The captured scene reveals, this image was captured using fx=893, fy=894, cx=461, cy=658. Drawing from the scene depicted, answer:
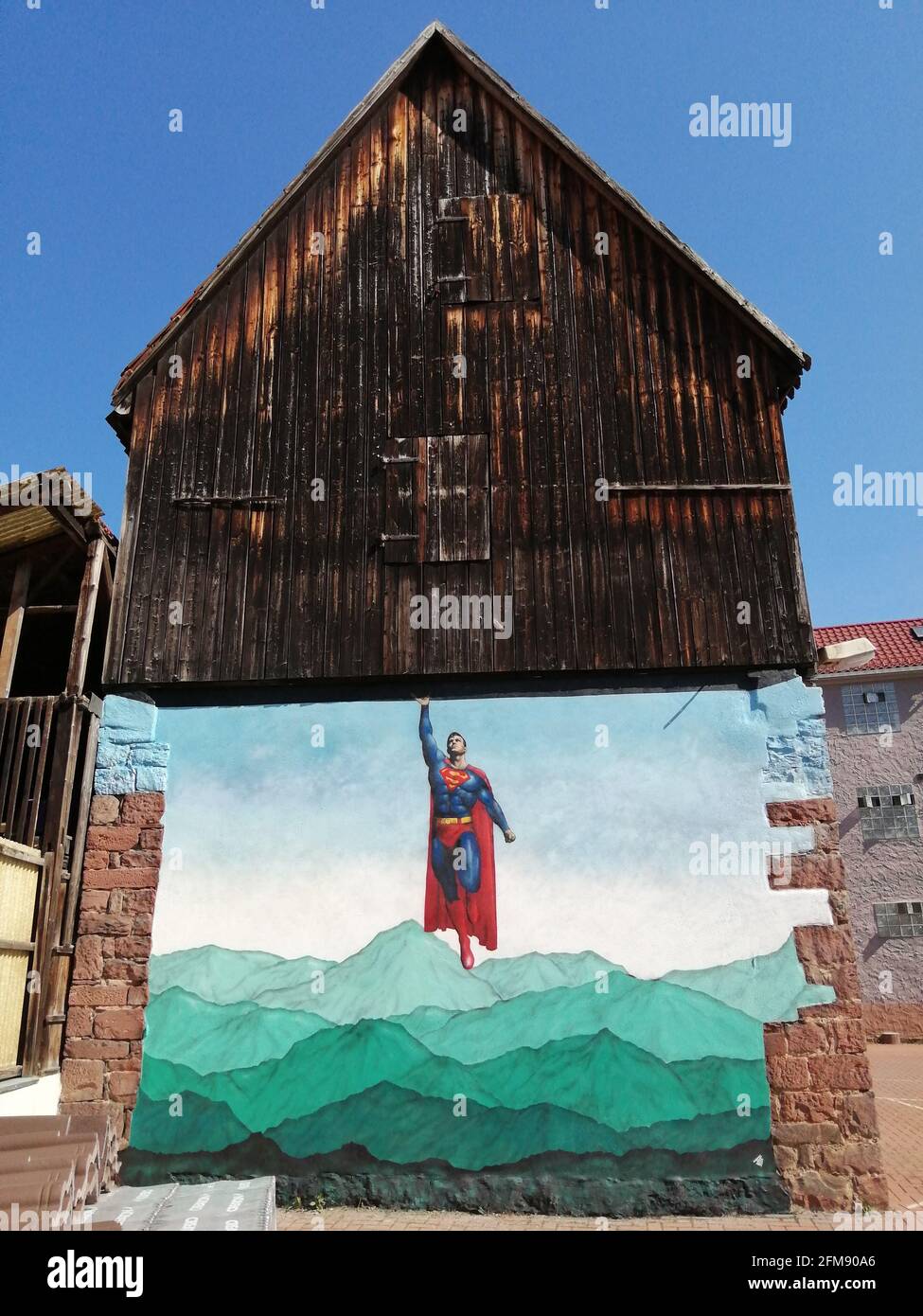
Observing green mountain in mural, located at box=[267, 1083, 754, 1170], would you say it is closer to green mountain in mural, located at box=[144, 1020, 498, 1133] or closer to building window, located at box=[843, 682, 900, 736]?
green mountain in mural, located at box=[144, 1020, 498, 1133]

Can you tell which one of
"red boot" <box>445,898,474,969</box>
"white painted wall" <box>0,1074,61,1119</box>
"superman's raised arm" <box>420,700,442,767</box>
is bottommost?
"white painted wall" <box>0,1074,61,1119</box>

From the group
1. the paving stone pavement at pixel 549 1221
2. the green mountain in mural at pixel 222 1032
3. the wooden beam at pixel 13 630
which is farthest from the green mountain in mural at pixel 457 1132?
the wooden beam at pixel 13 630

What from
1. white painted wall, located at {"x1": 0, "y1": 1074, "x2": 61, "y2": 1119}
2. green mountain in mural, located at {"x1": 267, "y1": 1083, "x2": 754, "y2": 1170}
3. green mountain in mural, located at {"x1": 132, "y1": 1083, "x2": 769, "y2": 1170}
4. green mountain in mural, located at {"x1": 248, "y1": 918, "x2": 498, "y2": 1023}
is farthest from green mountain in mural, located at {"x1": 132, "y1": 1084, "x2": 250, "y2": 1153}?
green mountain in mural, located at {"x1": 248, "y1": 918, "x2": 498, "y2": 1023}

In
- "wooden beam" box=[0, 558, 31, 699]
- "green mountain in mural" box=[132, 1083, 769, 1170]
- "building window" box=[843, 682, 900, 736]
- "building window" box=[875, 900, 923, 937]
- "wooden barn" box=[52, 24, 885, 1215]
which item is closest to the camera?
"green mountain in mural" box=[132, 1083, 769, 1170]

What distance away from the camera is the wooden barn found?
7.15 meters

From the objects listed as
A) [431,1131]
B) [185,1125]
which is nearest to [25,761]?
[185,1125]

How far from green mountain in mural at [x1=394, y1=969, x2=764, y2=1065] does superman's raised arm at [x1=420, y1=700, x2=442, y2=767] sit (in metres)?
2.11

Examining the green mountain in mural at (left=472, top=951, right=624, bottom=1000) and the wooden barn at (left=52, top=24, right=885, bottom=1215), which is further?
the green mountain in mural at (left=472, top=951, right=624, bottom=1000)

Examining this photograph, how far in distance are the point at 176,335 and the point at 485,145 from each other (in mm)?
3968

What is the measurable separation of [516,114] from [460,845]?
785cm
